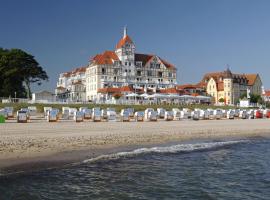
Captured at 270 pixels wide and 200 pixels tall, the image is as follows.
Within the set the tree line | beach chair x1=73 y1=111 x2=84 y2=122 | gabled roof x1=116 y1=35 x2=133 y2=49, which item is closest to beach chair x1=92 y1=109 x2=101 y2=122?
beach chair x1=73 y1=111 x2=84 y2=122

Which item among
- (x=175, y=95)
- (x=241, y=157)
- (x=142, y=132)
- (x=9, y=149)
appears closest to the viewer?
(x=9, y=149)

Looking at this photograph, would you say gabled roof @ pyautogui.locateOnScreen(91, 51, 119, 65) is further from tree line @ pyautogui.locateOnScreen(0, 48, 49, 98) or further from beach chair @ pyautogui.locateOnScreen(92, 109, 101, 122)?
beach chair @ pyautogui.locateOnScreen(92, 109, 101, 122)

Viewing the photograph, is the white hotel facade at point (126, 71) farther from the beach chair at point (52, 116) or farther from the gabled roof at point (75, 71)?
the beach chair at point (52, 116)

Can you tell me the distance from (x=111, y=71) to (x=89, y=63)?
10.0 meters

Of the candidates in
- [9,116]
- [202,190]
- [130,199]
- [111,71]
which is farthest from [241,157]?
[111,71]

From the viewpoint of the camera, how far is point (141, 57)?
113500 millimetres

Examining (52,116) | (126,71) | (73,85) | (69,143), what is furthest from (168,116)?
(73,85)

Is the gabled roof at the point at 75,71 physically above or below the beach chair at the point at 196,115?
above

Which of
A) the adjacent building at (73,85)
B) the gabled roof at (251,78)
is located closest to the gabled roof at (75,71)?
the adjacent building at (73,85)

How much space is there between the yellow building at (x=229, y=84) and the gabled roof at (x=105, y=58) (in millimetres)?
34237

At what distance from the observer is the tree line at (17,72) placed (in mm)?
71875

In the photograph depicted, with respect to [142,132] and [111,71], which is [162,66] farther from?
[142,132]

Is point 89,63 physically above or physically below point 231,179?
above

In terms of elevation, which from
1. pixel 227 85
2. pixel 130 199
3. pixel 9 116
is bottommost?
pixel 130 199
